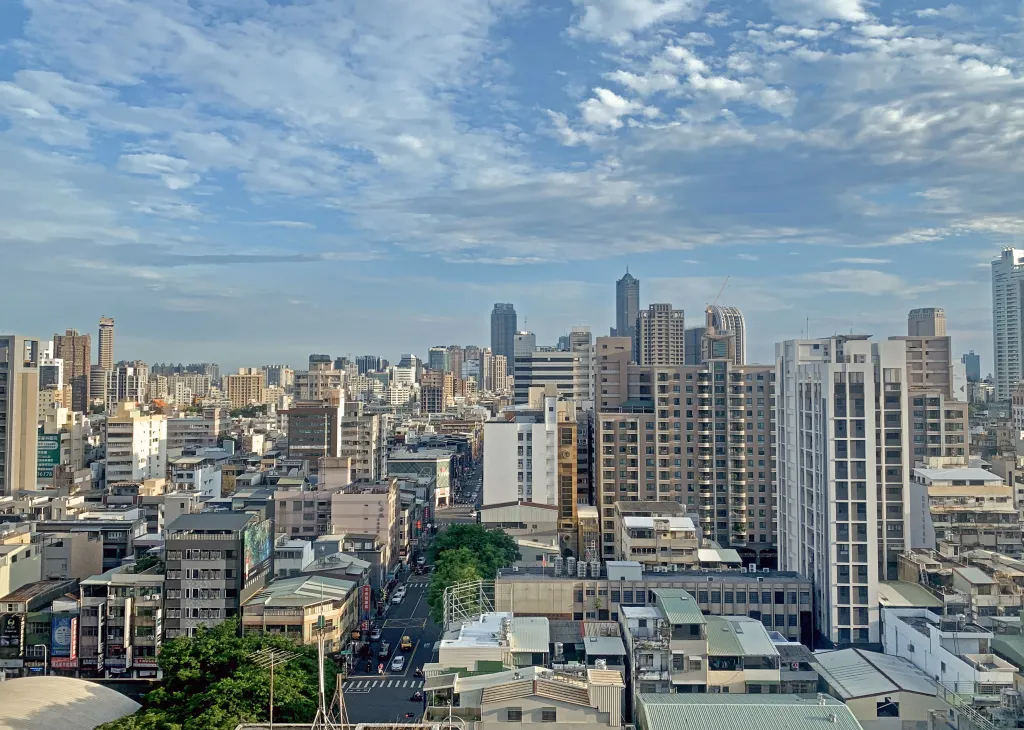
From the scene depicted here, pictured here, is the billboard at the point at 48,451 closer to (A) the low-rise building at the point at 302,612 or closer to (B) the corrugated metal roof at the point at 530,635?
(A) the low-rise building at the point at 302,612

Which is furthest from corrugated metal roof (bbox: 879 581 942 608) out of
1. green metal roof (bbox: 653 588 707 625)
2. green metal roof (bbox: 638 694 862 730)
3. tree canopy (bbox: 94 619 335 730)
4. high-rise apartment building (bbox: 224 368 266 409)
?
high-rise apartment building (bbox: 224 368 266 409)

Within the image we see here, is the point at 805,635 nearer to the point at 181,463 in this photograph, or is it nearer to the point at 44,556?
the point at 44,556

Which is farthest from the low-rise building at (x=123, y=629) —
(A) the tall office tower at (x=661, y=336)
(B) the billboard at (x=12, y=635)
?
(A) the tall office tower at (x=661, y=336)

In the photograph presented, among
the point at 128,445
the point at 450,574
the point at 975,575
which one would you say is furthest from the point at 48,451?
the point at 975,575

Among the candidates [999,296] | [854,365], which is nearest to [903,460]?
[854,365]

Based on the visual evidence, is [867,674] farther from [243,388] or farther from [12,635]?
[243,388]

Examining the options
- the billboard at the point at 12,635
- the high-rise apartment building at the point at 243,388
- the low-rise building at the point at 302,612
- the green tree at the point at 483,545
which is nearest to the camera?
the low-rise building at the point at 302,612

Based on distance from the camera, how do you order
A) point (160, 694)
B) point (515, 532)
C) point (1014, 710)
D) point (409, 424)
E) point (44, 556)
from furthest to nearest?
point (409, 424)
point (515, 532)
point (44, 556)
point (160, 694)
point (1014, 710)
